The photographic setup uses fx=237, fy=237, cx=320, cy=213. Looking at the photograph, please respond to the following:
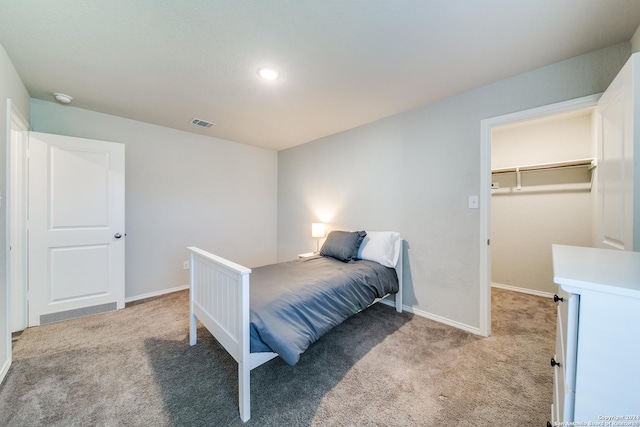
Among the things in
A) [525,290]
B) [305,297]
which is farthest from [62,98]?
[525,290]

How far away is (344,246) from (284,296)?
1.26m

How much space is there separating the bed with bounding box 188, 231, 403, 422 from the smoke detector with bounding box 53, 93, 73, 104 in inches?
84.5

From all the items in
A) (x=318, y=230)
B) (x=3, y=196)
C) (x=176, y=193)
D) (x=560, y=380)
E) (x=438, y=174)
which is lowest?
(x=560, y=380)

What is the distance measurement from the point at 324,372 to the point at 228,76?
98.6 inches

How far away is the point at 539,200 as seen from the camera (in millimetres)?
3307

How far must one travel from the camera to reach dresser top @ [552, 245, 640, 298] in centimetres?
61

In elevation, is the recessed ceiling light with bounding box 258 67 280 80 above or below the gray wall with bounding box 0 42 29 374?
above

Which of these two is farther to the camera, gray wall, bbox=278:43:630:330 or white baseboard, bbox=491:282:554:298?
white baseboard, bbox=491:282:554:298

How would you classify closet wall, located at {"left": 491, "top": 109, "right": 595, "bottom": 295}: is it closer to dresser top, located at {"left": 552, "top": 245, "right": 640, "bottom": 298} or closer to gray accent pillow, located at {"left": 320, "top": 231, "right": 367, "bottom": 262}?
gray accent pillow, located at {"left": 320, "top": 231, "right": 367, "bottom": 262}

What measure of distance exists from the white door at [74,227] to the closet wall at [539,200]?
513 cm

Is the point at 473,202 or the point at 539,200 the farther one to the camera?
the point at 539,200

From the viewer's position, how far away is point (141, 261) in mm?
3123

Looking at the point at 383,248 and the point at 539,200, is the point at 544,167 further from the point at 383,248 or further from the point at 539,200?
the point at 383,248

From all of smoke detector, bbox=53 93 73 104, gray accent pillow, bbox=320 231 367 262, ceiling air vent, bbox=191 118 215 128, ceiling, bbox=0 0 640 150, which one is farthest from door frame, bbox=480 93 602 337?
smoke detector, bbox=53 93 73 104
